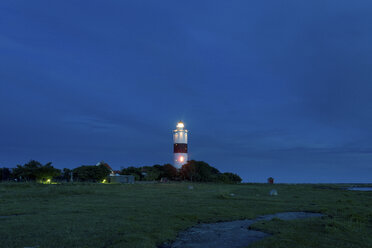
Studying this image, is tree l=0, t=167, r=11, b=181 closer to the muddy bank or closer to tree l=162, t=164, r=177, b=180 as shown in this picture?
tree l=162, t=164, r=177, b=180

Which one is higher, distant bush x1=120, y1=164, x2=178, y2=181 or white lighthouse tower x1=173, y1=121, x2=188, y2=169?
white lighthouse tower x1=173, y1=121, x2=188, y2=169

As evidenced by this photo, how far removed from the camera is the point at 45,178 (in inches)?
2864

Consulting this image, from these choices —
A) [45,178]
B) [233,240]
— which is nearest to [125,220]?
[233,240]

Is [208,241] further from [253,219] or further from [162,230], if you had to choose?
[253,219]

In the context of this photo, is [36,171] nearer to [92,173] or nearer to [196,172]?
[92,173]

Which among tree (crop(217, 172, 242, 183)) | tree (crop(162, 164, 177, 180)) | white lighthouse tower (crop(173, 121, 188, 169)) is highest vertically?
white lighthouse tower (crop(173, 121, 188, 169))

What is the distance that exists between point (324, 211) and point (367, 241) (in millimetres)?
12227

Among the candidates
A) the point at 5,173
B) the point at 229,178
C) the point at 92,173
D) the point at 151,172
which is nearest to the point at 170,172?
the point at 151,172

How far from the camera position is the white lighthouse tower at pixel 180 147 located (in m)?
112

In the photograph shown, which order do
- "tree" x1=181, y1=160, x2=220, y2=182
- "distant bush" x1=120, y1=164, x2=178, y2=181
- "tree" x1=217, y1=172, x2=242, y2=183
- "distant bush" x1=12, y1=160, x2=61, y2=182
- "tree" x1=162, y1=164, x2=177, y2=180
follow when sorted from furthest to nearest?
"tree" x1=162, y1=164, x2=177, y2=180 < "tree" x1=217, y1=172, x2=242, y2=183 < "tree" x1=181, y1=160, x2=220, y2=182 < "distant bush" x1=120, y1=164, x2=178, y2=181 < "distant bush" x1=12, y1=160, x2=61, y2=182

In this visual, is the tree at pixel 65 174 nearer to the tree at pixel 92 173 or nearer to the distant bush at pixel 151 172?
the tree at pixel 92 173

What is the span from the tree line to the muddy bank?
64.5m

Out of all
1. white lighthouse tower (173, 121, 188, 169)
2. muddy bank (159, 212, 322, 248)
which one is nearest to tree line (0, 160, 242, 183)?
white lighthouse tower (173, 121, 188, 169)

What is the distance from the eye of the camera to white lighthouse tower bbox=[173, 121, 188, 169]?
11183 centimetres
